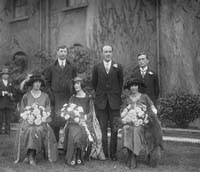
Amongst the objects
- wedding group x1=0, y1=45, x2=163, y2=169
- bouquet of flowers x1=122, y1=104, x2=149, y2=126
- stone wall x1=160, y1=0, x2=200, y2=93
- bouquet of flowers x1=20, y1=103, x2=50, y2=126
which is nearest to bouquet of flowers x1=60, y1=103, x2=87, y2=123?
wedding group x1=0, y1=45, x2=163, y2=169

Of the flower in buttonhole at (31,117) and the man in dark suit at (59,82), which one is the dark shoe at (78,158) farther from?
the flower in buttonhole at (31,117)

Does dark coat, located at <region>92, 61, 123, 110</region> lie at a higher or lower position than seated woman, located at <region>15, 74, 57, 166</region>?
higher

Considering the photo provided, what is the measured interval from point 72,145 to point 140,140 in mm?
1200

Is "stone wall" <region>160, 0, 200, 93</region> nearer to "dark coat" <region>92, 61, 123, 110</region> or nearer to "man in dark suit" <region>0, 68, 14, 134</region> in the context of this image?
"dark coat" <region>92, 61, 123, 110</region>

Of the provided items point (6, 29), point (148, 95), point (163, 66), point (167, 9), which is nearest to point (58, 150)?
point (148, 95)

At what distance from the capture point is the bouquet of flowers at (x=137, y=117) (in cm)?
612

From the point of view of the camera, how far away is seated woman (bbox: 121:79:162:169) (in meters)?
6.01

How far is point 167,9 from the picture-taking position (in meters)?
11.6

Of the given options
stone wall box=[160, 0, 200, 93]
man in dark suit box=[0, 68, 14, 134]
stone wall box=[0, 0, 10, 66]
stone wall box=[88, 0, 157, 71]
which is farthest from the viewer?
stone wall box=[0, 0, 10, 66]

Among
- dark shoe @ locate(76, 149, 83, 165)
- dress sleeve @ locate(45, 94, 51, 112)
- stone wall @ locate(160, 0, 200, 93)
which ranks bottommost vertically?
dark shoe @ locate(76, 149, 83, 165)

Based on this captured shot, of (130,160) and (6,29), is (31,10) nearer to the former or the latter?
(6,29)

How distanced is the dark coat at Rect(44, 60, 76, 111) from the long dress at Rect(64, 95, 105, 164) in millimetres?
225

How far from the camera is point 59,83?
6.86 meters

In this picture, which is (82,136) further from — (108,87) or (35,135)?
(108,87)
